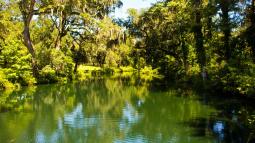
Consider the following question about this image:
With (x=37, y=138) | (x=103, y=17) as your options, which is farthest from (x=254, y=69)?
(x=103, y=17)

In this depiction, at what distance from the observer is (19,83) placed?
125 feet

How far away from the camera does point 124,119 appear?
21.4 m

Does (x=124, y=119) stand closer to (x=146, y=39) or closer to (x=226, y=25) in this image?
(x=226, y=25)

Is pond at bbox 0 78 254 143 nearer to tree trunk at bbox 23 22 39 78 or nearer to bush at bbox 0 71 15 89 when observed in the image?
bush at bbox 0 71 15 89

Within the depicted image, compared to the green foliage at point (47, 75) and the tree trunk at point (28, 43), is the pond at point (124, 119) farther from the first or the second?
the green foliage at point (47, 75)

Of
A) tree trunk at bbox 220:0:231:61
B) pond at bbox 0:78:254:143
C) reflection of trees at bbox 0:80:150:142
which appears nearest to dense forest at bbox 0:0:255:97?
tree trunk at bbox 220:0:231:61

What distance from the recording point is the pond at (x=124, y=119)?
54.5 feet

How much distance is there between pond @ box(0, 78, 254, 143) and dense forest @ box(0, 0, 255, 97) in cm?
267

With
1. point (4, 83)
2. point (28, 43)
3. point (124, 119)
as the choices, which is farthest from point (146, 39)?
point (124, 119)

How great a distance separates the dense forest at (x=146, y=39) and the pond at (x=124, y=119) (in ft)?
8.77

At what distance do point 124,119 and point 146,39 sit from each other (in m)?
33.8

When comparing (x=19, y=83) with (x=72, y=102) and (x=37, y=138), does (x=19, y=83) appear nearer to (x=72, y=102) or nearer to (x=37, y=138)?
(x=72, y=102)

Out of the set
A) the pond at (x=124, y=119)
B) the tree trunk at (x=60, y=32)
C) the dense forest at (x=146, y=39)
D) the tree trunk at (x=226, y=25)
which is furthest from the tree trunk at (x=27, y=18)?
the tree trunk at (x=226, y=25)

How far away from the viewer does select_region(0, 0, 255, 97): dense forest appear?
2853 cm
